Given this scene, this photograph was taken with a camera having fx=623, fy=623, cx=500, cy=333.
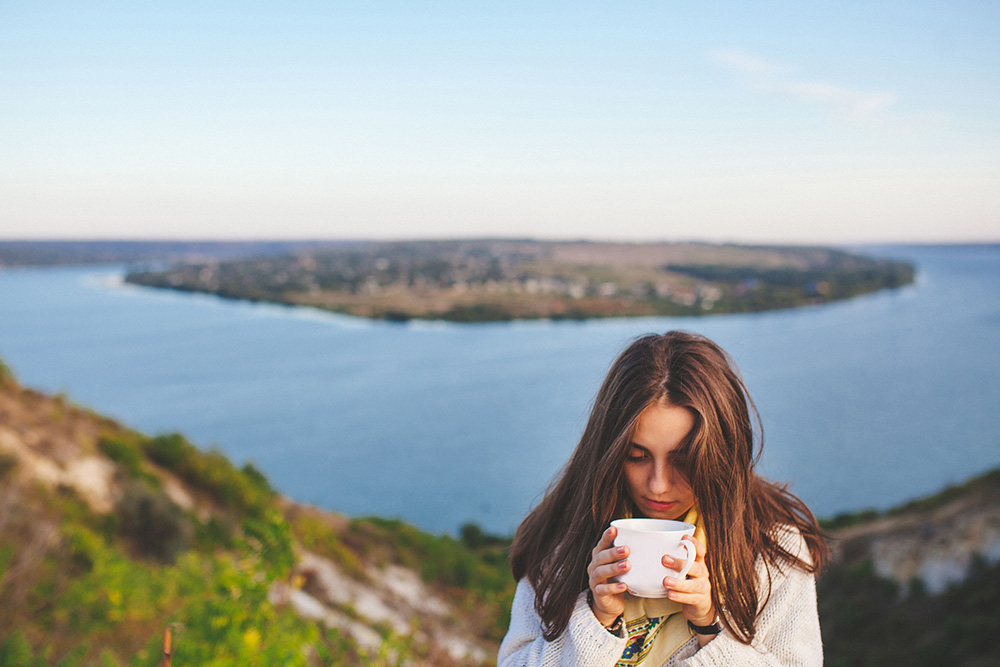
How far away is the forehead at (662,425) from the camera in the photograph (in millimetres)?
878

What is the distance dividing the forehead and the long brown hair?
10 mm

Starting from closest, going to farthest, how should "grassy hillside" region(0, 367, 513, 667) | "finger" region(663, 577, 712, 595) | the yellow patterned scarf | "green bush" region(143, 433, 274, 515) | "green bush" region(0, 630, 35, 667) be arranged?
"finger" region(663, 577, 712, 595), the yellow patterned scarf, "grassy hillside" region(0, 367, 513, 667), "green bush" region(0, 630, 35, 667), "green bush" region(143, 433, 274, 515)

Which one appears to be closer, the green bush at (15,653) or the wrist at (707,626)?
the wrist at (707,626)

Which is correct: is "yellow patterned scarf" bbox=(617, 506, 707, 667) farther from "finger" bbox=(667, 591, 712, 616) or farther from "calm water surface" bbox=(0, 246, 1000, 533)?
"calm water surface" bbox=(0, 246, 1000, 533)

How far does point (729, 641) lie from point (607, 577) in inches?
7.5

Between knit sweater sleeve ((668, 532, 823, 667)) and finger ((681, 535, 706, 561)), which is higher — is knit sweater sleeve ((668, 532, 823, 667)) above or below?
below

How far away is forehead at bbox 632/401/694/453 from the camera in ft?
2.88

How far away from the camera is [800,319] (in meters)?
50.8

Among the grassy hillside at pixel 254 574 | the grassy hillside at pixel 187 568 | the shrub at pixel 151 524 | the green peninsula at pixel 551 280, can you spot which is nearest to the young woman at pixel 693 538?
the grassy hillside at pixel 254 574

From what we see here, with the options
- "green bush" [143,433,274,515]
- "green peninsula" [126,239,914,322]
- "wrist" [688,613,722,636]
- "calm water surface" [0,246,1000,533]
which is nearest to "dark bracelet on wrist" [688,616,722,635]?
"wrist" [688,613,722,636]

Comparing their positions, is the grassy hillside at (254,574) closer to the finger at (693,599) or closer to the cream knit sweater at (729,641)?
the cream knit sweater at (729,641)

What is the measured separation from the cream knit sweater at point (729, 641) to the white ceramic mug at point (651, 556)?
96 millimetres

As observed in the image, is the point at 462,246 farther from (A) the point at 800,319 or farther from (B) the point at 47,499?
(B) the point at 47,499

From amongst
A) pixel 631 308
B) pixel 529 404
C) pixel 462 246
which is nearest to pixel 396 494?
pixel 529 404
